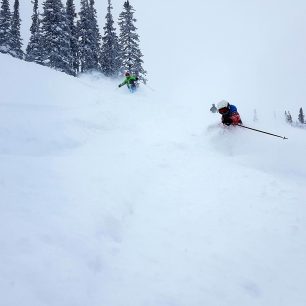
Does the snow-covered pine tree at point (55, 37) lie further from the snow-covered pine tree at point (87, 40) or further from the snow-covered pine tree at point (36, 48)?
the snow-covered pine tree at point (87, 40)

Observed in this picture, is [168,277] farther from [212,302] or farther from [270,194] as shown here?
[270,194]

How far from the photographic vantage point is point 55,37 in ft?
113

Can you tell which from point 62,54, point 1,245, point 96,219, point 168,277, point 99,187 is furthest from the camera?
point 62,54

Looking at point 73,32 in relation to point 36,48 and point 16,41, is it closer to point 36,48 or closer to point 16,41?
point 36,48

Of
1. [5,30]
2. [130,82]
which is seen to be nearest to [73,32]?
[5,30]

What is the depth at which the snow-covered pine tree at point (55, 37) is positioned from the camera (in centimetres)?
3441

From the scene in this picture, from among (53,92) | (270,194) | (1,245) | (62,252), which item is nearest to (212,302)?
(62,252)

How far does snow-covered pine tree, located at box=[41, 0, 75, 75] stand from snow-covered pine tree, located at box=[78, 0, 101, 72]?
14.7 feet

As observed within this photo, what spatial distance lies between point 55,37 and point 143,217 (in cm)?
3341

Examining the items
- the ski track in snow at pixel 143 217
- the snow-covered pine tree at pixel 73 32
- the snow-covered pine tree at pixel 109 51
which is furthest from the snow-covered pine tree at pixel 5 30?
the ski track in snow at pixel 143 217

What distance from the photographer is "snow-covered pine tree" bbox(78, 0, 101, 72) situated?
40406 millimetres

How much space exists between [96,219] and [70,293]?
1.79m

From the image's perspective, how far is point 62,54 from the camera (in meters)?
35.0

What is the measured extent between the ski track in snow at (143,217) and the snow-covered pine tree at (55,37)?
2513cm
